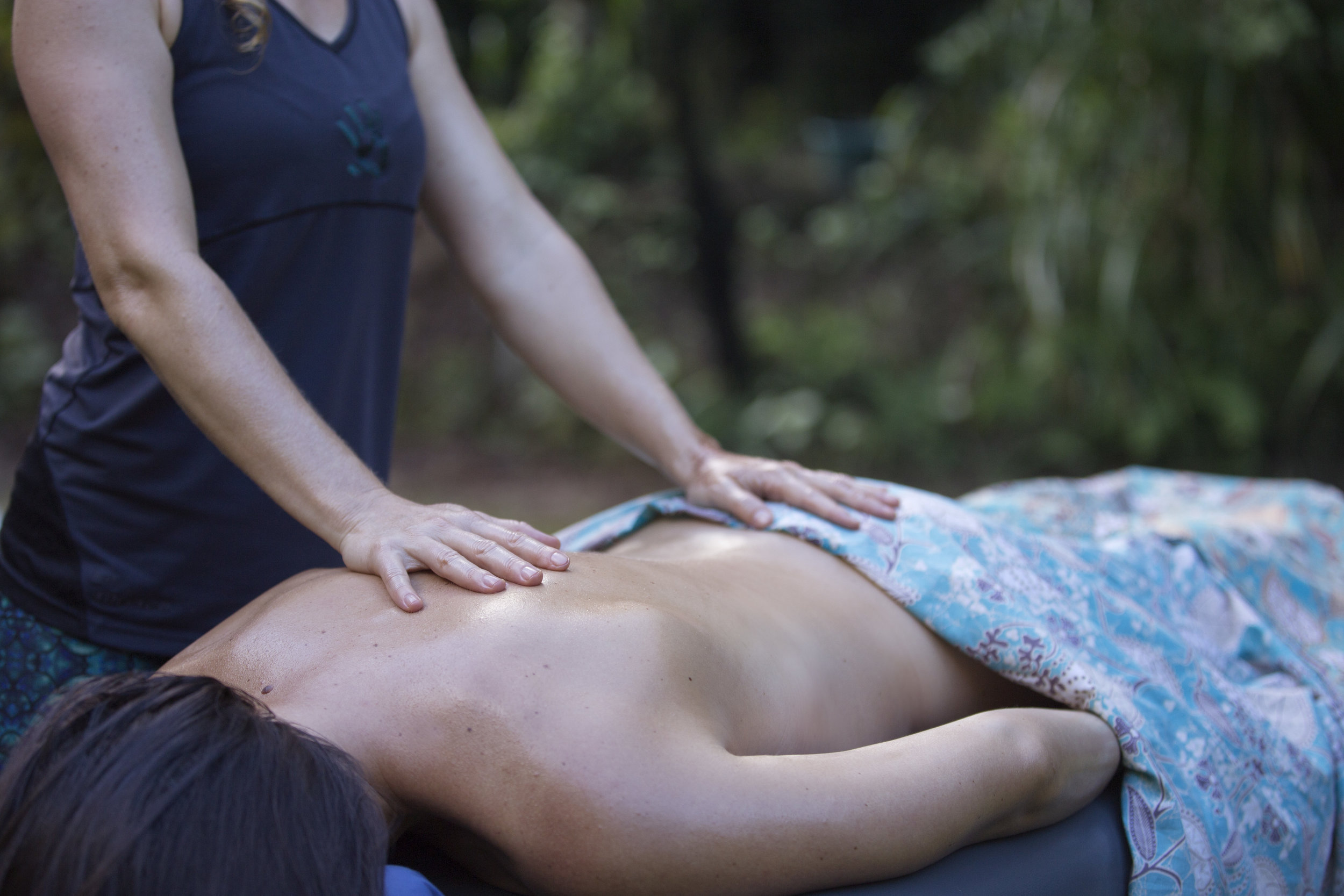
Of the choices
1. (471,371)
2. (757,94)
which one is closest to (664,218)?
(471,371)

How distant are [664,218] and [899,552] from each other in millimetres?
4773

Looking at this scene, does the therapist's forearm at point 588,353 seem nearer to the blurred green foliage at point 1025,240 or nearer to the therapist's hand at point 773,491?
the therapist's hand at point 773,491

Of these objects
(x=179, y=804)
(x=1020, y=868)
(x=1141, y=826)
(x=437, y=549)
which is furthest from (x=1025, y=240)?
(x=179, y=804)

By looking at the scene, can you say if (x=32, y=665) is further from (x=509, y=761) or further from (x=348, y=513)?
(x=509, y=761)

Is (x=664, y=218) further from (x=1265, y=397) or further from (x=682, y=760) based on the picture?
(x=682, y=760)

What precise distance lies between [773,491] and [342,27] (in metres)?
0.78

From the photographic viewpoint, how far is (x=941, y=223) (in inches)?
215

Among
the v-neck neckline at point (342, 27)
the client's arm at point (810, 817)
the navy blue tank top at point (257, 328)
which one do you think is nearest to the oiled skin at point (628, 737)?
the client's arm at point (810, 817)

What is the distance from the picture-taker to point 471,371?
576cm

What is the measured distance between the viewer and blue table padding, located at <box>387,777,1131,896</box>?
1.00 m

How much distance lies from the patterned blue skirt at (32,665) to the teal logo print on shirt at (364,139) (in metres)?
0.61

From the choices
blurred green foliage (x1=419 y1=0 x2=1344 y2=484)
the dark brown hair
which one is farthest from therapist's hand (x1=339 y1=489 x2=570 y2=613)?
blurred green foliage (x1=419 y1=0 x2=1344 y2=484)

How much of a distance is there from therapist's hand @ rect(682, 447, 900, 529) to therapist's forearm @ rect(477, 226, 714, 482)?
0.11 ft

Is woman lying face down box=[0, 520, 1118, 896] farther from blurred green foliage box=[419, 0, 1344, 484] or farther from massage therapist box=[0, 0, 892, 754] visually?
blurred green foliage box=[419, 0, 1344, 484]
